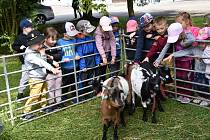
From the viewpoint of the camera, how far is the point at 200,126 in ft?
18.6

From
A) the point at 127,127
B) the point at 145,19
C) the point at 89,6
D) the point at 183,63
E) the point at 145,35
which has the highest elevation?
the point at 89,6

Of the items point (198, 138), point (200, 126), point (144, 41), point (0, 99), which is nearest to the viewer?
point (198, 138)

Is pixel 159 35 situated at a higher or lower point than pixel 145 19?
Result: lower

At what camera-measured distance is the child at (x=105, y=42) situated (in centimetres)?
685

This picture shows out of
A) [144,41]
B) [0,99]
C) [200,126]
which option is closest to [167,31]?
[144,41]

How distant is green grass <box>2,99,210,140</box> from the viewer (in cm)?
549

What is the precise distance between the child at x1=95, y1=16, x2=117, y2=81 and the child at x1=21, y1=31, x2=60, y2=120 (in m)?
1.02

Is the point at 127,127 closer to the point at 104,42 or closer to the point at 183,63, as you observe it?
the point at 183,63

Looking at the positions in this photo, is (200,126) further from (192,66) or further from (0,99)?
(0,99)

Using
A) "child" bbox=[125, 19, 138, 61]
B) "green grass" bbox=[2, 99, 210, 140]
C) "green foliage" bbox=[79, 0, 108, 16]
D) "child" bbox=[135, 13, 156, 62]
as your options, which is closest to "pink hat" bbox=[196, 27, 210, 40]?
"child" bbox=[135, 13, 156, 62]

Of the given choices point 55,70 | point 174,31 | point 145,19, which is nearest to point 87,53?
point 55,70

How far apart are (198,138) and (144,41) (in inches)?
95.2

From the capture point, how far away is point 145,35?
6965 mm

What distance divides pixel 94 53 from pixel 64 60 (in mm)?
746
